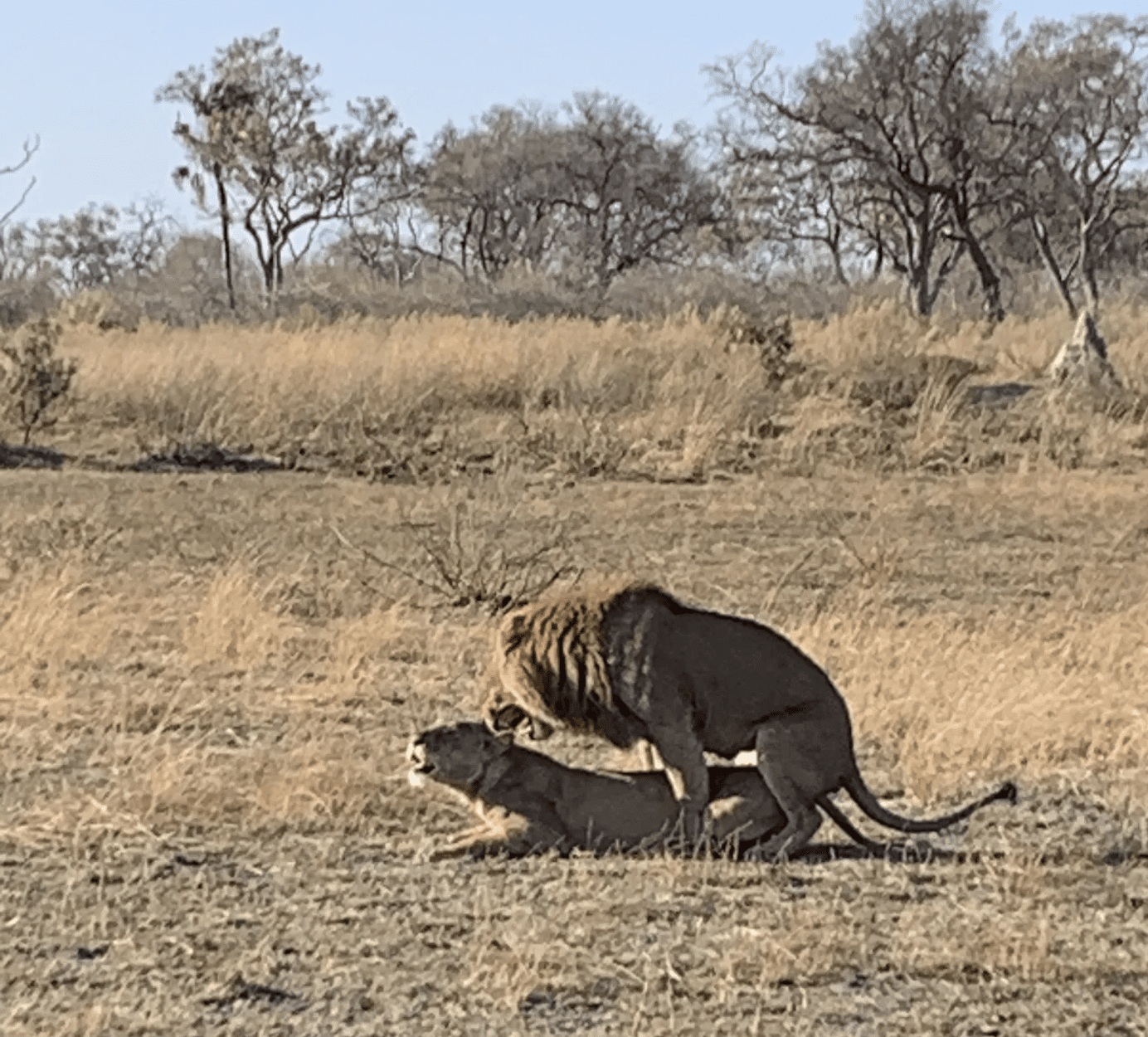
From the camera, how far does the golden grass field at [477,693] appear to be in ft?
14.1

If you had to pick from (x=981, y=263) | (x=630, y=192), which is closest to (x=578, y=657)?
(x=981, y=263)

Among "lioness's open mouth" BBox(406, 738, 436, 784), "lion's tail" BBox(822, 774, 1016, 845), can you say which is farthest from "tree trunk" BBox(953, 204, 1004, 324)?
"lioness's open mouth" BBox(406, 738, 436, 784)

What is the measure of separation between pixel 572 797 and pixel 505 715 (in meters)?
0.29

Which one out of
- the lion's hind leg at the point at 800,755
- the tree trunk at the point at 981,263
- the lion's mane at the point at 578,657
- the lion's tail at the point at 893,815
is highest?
the tree trunk at the point at 981,263

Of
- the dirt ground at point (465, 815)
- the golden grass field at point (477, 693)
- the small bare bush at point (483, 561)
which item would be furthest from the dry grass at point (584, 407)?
the dirt ground at point (465, 815)

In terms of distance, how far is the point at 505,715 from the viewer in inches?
208

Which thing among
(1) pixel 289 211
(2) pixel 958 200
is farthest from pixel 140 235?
(2) pixel 958 200

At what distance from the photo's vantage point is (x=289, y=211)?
3981 cm

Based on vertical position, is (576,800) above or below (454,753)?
below

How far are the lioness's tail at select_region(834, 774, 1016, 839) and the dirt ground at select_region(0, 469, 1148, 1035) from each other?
0.35 ft

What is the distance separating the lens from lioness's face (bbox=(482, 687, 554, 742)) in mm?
5258

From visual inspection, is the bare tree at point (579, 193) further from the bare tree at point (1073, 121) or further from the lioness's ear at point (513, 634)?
the lioness's ear at point (513, 634)

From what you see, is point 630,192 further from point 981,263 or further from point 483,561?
point 483,561

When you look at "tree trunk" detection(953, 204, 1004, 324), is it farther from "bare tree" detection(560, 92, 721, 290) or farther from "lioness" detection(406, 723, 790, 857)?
"lioness" detection(406, 723, 790, 857)
